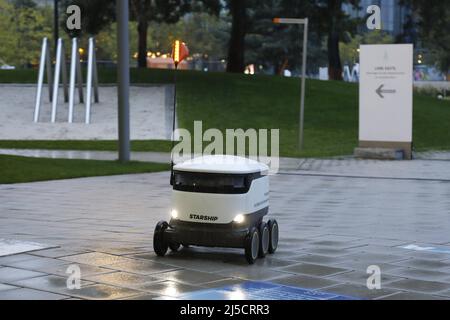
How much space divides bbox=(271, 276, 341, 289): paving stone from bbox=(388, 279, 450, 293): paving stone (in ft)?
1.96

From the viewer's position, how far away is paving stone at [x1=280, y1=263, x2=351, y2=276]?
8.11 metres

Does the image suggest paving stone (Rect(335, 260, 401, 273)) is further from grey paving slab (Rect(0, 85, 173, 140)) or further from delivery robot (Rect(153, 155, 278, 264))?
grey paving slab (Rect(0, 85, 173, 140))

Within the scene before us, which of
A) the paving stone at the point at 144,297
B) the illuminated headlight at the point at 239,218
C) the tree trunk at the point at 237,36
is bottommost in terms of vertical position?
the paving stone at the point at 144,297

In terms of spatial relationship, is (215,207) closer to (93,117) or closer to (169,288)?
(169,288)

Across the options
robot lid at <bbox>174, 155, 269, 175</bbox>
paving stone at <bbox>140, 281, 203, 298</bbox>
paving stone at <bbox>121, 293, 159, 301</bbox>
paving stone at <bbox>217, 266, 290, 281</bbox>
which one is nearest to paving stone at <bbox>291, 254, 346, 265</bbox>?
paving stone at <bbox>217, 266, 290, 281</bbox>

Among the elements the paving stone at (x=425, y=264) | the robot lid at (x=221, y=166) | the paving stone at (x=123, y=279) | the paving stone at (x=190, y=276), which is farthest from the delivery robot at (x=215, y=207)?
the paving stone at (x=425, y=264)

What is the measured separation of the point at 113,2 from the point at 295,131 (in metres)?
17.2

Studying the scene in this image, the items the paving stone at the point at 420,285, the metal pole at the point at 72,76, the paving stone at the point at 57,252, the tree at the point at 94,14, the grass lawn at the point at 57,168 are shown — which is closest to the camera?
the paving stone at the point at 420,285

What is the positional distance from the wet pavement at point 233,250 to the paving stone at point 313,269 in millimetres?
Answer: 12

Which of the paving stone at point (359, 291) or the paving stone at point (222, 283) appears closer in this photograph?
the paving stone at point (359, 291)

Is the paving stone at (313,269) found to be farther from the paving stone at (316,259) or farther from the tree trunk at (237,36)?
the tree trunk at (237,36)

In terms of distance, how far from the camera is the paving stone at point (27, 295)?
6734mm

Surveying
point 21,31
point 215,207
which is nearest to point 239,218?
point 215,207

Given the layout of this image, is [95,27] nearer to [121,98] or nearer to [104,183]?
[121,98]
